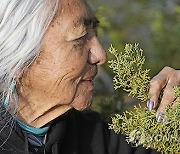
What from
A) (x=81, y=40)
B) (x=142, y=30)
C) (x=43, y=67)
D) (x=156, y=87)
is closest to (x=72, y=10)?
(x=81, y=40)

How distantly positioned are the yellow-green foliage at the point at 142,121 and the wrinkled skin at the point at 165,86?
1.6 inches

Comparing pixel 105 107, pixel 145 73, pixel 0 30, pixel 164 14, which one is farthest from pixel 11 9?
pixel 164 14

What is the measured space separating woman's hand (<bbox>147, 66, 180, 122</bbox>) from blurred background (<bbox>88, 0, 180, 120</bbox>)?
1.26 m

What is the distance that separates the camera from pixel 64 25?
7.48ft

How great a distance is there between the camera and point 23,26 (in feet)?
7.49

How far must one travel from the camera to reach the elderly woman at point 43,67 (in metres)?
2.28

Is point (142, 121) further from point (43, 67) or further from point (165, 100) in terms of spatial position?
point (43, 67)

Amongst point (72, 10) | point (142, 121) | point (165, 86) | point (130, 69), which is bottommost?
point (165, 86)

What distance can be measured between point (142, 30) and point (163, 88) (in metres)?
2.43

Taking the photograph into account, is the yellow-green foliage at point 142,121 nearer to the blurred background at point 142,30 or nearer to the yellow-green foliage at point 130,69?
the yellow-green foliage at point 130,69

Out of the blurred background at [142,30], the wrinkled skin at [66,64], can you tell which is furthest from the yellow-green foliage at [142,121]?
the blurred background at [142,30]

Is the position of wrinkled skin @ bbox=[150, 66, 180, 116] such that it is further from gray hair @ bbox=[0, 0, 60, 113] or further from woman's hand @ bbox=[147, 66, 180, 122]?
gray hair @ bbox=[0, 0, 60, 113]

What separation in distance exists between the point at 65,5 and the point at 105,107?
2.77ft

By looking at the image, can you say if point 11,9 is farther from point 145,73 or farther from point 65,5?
point 145,73
